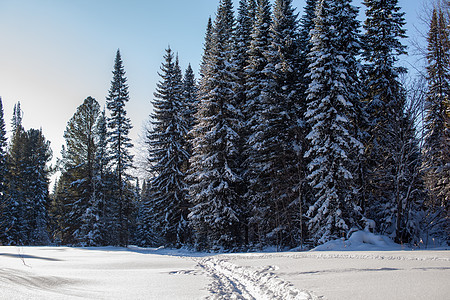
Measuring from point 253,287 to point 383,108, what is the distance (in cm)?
1820

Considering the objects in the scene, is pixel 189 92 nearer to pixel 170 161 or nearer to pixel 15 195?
pixel 170 161

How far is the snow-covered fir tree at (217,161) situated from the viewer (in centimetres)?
2130

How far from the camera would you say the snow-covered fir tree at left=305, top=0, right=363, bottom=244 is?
17719 mm

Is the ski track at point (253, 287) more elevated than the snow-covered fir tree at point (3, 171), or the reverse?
the snow-covered fir tree at point (3, 171)

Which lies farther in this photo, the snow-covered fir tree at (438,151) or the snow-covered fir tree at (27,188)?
the snow-covered fir tree at (27,188)

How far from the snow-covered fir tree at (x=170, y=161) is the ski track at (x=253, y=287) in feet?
56.6

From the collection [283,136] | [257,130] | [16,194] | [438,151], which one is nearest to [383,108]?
[438,151]

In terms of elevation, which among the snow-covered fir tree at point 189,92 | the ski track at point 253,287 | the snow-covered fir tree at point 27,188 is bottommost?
the ski track at point 253,287

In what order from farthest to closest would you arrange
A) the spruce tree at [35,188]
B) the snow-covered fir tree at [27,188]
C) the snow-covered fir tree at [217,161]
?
the spruce tree at [35,188]
the snow-covered fir tree at [27,188]
the snow-covered fir tree at [217,161]

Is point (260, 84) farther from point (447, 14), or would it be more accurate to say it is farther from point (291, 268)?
point (291, 268)

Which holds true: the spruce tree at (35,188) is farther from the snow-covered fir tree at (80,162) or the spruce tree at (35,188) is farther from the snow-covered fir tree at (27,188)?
the snow-covered fir tree at (80,162)

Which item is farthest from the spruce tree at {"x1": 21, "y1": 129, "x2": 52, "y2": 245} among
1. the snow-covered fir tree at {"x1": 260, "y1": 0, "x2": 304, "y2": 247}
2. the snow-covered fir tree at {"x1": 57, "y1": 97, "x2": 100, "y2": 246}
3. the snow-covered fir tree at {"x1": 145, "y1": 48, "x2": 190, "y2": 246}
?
the snow-covered fir tree at {"x1": 260, "y1": 0, "x2": 304, "y2": 247}

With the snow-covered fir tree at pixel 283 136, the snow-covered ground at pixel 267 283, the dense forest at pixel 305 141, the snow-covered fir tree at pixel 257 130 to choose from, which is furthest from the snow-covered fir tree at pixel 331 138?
the snow-covered ground at pixel 267 283

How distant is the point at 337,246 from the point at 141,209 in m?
40.1
